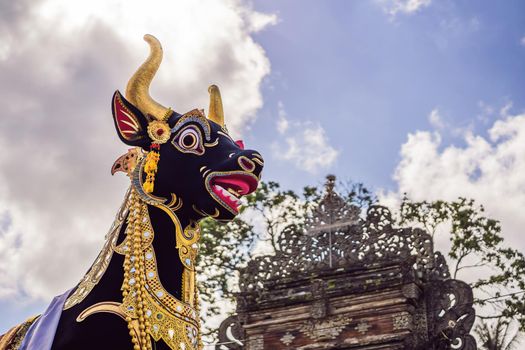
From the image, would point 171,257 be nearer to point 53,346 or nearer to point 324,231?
point 53,346

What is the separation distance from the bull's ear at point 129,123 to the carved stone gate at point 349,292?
9.65 metres

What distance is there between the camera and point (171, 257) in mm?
4641

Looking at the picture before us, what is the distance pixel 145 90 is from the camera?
16.6ft

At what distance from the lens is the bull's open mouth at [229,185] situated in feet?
15.3

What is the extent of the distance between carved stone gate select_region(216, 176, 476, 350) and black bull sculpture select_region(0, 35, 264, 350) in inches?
376

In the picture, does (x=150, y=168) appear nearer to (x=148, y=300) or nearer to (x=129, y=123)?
(x=129, y=123)

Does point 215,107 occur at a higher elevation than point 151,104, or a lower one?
higher

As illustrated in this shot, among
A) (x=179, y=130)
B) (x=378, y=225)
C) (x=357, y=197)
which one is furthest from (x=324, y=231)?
(x=179, y=130)

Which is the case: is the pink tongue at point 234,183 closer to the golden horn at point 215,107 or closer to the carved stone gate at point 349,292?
the golden horn at point 215,107

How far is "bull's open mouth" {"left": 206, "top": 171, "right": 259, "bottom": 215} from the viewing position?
15.3ft

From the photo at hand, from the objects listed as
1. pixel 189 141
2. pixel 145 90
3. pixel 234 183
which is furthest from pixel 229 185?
pixel 145 90

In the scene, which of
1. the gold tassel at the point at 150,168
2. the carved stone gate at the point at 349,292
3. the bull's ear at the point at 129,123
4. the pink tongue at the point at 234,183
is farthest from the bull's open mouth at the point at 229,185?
the carved stone gate at the point at 349,292

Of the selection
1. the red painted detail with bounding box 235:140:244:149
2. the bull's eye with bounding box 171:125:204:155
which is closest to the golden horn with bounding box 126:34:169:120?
the bull's eye with bounding box 171:125:204:155

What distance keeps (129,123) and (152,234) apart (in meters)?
0.66
